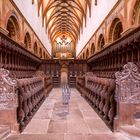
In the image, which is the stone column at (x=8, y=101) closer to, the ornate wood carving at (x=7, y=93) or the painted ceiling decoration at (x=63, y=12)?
the ornate wood carving at (x=7, y=93)

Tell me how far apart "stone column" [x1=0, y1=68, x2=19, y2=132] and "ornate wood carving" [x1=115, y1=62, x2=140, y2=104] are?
6.41 ft

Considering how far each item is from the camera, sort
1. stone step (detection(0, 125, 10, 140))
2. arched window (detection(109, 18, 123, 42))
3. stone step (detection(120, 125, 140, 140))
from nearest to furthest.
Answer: stone step (detection(120, 125, 140, 140)), stone step (detection(0, 125, 10, 140)), arched window (detection(109, 18, 123, 42))

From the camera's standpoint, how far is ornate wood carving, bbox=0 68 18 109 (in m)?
3.89

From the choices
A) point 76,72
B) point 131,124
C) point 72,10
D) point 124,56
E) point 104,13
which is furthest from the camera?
point 72,10

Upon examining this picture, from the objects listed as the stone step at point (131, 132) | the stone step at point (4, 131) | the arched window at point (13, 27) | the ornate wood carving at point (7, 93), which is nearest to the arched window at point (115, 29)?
the arched window at point (13, 27)

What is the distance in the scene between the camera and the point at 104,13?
43.4ft

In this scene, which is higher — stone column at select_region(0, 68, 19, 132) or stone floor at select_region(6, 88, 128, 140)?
stone column at select_region(0, 68, 19, 132)

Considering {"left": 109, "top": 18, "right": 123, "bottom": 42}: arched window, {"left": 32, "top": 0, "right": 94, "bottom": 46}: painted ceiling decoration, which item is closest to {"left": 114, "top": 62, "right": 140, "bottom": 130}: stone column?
{"left": 109, "top": 18, "right": 123, "bottom": 42}: arched window

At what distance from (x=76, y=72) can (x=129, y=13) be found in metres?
9.97

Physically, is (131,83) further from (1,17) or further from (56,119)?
(1,17)

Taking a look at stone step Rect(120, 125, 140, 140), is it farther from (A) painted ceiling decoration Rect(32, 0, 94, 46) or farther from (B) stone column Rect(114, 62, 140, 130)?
(A) painted ceiling decoration Rect(32, 0, 94, 46)

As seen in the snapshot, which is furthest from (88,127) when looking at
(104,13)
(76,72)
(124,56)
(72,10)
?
(72,10)

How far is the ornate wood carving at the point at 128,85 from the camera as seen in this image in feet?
13.0

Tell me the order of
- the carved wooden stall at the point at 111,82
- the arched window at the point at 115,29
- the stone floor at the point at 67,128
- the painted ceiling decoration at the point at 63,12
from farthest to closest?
the painted ceiling decoration at the point at 63,12
the arched window at the point at 115,29
the carved wooden stall at the point at 111,82
the stone floor at the point at 67,128
